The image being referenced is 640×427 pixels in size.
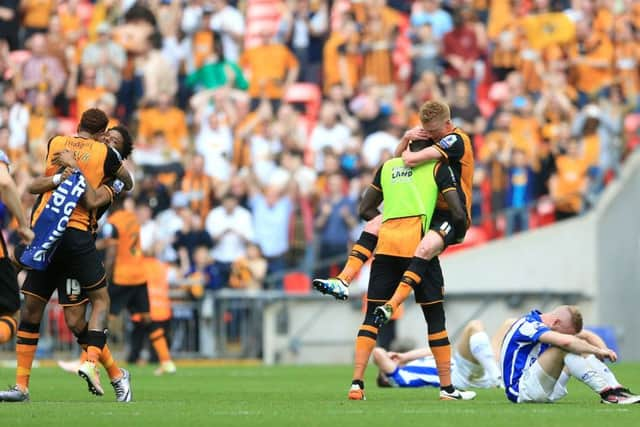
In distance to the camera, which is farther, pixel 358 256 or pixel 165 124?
pixel 165 124

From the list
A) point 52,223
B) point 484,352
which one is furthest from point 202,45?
point 52,223

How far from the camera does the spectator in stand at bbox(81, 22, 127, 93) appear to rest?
26484 millimetres

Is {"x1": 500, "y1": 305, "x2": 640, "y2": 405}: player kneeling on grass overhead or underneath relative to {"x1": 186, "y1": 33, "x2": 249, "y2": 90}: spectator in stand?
underneath

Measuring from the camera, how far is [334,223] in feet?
79.0

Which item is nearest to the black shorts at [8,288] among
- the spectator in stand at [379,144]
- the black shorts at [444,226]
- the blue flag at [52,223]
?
the blue flag at [52,223]

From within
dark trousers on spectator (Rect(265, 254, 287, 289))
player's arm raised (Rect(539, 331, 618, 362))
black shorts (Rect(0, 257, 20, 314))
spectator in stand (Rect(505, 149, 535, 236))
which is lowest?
player's arm raised (Rect(539, 331, 618, 362))

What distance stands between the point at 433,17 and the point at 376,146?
3.63 metres

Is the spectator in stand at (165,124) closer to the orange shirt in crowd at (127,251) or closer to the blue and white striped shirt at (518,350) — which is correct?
the orange shirt in crowd at (127,251)

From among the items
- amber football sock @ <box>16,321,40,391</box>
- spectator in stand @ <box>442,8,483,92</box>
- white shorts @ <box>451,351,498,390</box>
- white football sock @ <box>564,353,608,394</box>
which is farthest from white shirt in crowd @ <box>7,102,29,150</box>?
white football sock @ <box>564,353,608,394</box>

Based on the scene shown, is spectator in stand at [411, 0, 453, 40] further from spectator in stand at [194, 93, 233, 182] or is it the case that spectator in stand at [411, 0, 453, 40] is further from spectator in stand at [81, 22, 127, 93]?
spectator in stand at [81, 22, 127, 93]

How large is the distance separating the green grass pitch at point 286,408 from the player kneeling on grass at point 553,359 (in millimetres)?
163

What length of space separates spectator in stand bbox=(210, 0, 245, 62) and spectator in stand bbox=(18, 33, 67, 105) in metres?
2.73

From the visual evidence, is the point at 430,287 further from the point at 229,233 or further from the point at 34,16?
the point at 34,16

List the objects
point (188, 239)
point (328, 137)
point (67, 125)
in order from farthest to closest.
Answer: point (67, 125), point (328, 137), point (188, 239)
